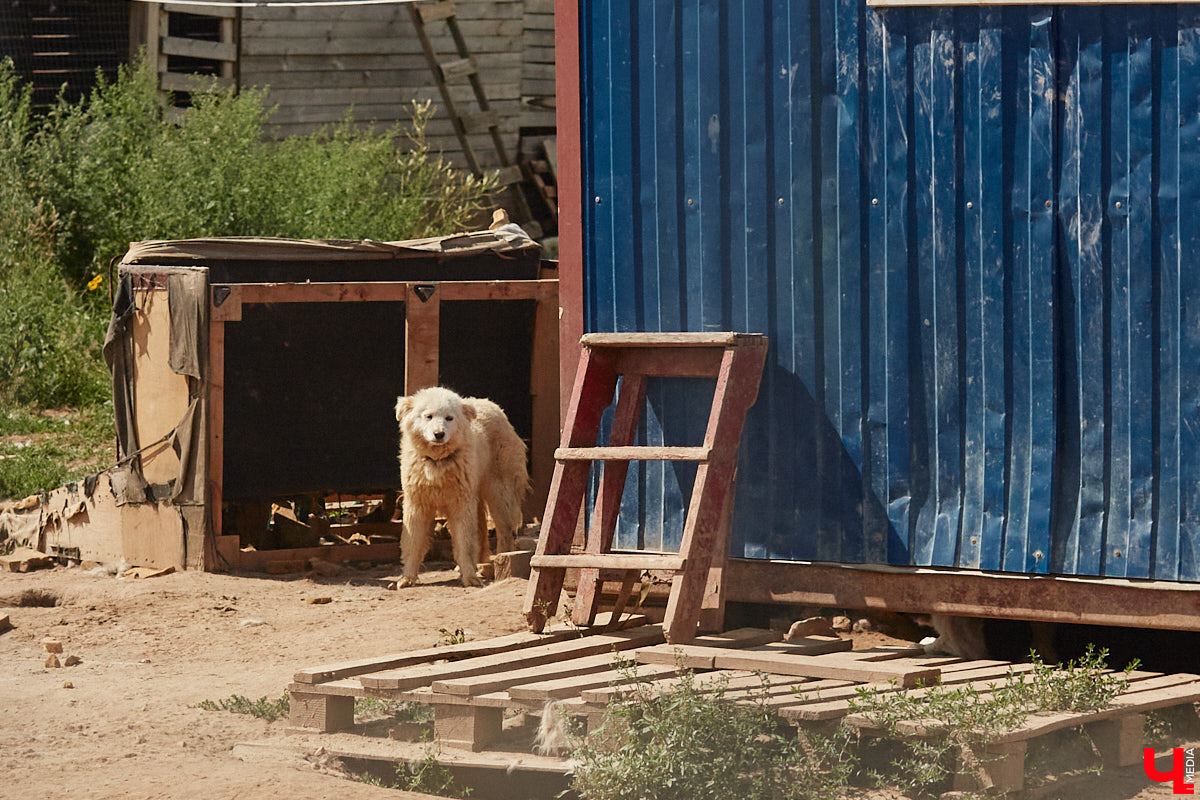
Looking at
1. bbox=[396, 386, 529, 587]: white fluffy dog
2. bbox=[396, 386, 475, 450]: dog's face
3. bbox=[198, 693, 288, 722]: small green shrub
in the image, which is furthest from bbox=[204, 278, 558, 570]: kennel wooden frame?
bbox=[198, 693, 288, 722]: small green shrub

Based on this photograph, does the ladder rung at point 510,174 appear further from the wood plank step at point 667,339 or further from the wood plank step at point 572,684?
the wood plank step at point 572,684

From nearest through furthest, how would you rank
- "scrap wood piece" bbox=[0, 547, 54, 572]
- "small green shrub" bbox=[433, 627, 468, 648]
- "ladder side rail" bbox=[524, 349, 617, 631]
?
"ladder side rail" bbox=[524, 349, 617, 631] < "small green shrub" bbox=[433, 627, 468, 648] < "scrap wood piece" bbox=[0, 547, 54, 572]

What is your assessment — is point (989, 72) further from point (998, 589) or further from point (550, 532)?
point (550, 532)

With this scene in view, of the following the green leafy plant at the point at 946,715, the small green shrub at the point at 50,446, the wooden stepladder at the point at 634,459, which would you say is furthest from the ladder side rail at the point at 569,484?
the small green shrub at the point at 50,446

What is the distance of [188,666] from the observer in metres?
7.09

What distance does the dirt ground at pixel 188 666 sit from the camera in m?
5.23

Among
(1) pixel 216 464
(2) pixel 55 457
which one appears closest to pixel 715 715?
(1) pixel 216 464

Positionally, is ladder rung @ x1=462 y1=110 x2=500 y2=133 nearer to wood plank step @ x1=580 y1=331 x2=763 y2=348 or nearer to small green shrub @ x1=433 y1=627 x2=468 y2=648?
wood plank step @ x1=580 y1=331 x2=763 y2=348

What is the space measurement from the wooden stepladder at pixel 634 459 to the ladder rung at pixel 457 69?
1120 centimetres

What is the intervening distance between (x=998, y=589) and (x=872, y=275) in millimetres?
1493

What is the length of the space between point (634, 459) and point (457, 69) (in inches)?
468

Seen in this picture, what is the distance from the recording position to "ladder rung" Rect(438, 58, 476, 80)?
1753cm

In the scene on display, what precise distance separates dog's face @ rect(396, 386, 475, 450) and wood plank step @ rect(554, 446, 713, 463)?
6.04 ft

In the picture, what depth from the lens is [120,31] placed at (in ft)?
57.2
